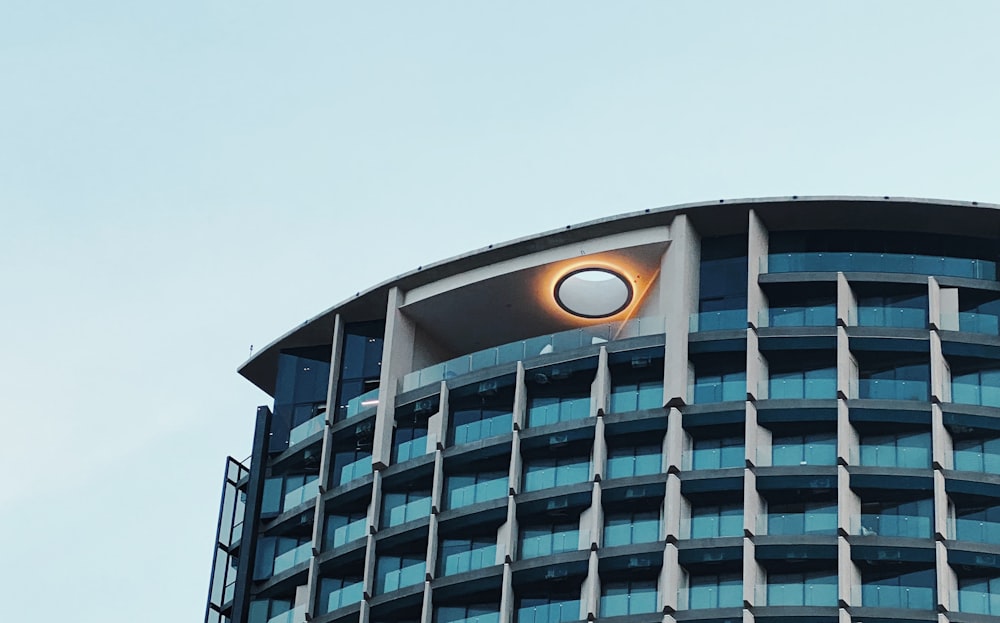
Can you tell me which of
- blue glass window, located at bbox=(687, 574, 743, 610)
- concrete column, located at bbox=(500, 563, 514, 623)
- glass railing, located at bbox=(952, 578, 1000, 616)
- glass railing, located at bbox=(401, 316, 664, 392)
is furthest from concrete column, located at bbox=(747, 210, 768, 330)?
concrete column, located at bbox=(500, 563, 514, 623)

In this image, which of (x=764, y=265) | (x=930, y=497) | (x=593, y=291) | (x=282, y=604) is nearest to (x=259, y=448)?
(x=282, y=604)

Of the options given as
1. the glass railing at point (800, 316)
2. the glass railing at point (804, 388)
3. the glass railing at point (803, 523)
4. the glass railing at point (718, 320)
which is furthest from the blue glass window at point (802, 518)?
the glass railing at point (718, 320)

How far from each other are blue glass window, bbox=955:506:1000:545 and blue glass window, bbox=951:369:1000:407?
4338 millimetres

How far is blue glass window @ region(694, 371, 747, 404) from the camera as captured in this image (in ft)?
301

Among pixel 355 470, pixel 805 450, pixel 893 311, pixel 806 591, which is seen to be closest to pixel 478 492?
pixel 355 470

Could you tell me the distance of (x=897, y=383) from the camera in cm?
9188

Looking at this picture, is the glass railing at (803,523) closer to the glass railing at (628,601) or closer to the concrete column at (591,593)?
the glass railing at (628,601)

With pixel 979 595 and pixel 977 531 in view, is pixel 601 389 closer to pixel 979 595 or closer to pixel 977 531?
pixel 977 531

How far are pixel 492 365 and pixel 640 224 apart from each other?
27.5 ft

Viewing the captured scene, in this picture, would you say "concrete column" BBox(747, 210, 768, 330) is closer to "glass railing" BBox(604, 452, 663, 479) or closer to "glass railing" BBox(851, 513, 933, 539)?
"glass railing" BBox(604, 452, 663, 479)

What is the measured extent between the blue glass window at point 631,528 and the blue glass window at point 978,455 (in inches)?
459

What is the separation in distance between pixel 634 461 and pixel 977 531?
1333cm

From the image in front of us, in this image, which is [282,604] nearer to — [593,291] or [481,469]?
[481,469]

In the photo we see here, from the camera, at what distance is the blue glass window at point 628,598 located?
8875 centimetres
